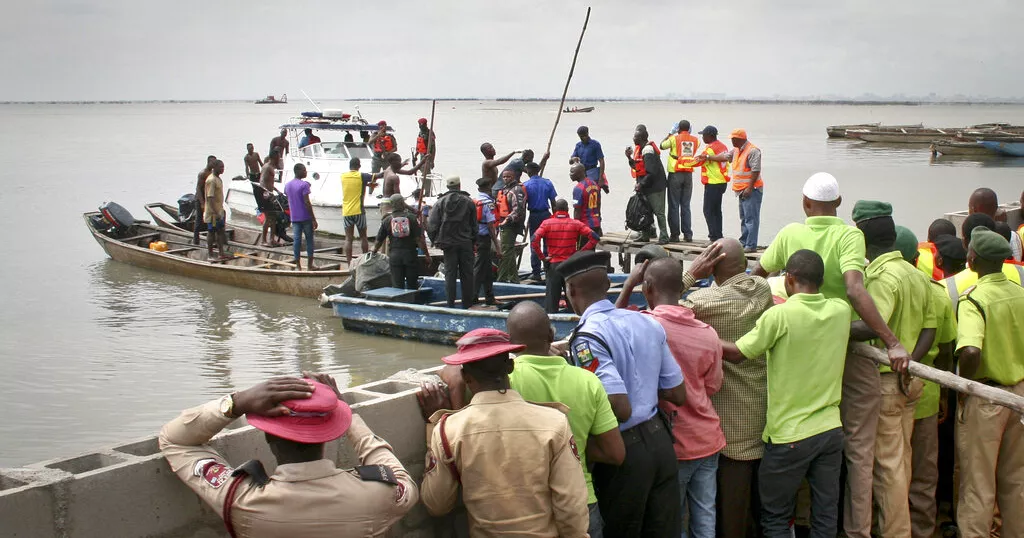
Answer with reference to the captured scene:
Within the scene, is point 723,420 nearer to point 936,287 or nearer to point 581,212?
point 936,287

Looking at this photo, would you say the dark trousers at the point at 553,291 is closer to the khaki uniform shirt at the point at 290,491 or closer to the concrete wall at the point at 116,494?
the concrete wall at the point at 116,494

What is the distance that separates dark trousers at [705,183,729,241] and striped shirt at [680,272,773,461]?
8712 mm

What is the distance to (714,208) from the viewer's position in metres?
13.3

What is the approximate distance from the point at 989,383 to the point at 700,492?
1779 millimetres

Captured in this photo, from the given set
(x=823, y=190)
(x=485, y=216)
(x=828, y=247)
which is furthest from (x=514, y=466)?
(x=485, y=216)

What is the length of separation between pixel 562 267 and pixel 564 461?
1.13m

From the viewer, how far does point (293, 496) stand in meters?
3.01

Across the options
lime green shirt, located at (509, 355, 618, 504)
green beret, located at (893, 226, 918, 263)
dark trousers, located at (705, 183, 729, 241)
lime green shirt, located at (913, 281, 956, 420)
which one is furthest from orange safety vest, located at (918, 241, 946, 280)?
dark trousers, located at (705, 183, 729, 241)

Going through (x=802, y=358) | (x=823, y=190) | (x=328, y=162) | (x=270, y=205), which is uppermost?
(x=328, y=162)

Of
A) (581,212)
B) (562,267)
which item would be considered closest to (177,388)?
(581,212)

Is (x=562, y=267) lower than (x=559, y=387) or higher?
higher

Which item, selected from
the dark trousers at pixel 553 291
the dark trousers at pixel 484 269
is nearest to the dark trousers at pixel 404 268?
the dark trousers at pixel 484 269

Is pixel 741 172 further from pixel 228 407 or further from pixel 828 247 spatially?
pixel 228 407

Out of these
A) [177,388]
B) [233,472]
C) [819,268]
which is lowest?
[177,388]
